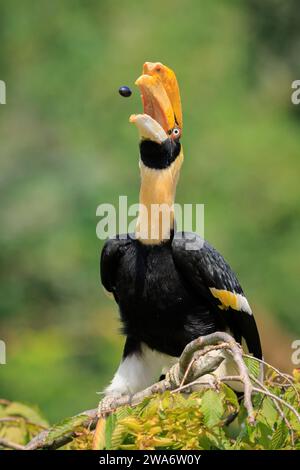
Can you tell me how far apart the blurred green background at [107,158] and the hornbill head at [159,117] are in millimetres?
2712

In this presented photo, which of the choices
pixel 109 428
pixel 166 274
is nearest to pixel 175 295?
pixel 166 274

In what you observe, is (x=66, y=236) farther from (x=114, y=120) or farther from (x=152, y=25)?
(x=152, y=25)

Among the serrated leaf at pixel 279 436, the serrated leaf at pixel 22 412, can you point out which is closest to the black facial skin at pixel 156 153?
the serrated leaf at pixel 22 412

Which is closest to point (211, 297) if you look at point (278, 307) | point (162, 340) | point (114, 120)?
point (162, 340)

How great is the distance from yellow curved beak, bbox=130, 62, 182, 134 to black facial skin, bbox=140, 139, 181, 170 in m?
0.09

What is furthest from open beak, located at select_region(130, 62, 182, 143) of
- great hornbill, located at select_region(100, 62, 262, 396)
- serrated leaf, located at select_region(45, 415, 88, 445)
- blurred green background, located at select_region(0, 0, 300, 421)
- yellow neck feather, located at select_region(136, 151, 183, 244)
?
blurred green background, located at select_region(0, 0, 300, 421)

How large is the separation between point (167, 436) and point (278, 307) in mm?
4569

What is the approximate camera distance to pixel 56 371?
621cm

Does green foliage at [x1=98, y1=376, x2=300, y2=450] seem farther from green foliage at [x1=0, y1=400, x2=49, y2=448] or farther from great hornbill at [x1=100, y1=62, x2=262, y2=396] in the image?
great hornbill at [x1=100, y1=62, x2=262, y2=396]

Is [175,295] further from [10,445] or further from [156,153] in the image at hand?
[10,445]

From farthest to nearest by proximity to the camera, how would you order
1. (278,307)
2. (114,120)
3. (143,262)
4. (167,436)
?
(114,120) → (278,307) → (143,262) → (167,436)

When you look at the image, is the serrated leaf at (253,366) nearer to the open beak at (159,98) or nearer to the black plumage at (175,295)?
the black plumage at (175,295)

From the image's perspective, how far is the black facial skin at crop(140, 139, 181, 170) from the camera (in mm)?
3568

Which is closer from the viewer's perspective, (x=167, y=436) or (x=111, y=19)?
(x=167, y=436)
